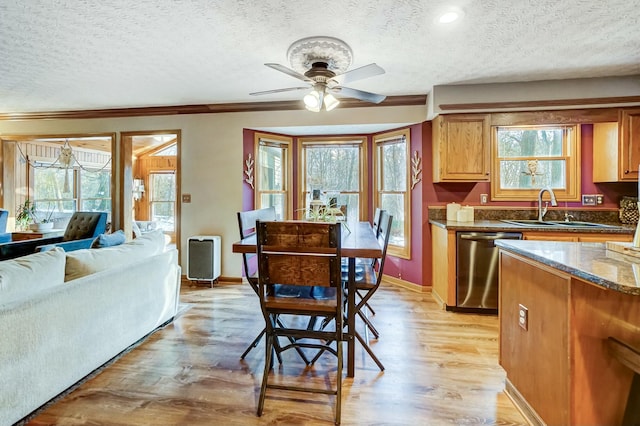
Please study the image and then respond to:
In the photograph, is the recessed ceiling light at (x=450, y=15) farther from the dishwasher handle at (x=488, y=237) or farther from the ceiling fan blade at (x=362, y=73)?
the dishwasher handle at (x=488, y=237)

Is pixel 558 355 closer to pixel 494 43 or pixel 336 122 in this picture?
pixel 494 43

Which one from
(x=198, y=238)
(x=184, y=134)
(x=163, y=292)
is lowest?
(x=163, y=292)

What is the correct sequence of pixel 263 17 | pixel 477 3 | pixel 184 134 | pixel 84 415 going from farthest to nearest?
pixel 184 134 < pixel 263 17 < pixel 477 3 < pixel 84 415

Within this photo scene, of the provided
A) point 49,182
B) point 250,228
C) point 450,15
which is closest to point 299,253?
point 250,228

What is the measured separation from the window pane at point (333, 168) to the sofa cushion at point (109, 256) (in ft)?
7.80

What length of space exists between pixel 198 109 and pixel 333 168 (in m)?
2.02

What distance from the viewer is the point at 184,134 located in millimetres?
4238

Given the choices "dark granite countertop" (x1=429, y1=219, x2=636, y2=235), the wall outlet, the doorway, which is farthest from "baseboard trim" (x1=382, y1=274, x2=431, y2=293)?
the doorway

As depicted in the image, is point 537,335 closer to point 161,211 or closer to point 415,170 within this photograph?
point 415,170

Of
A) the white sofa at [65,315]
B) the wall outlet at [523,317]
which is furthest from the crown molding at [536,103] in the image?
the white sofa at [65,315]

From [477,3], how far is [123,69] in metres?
3.13

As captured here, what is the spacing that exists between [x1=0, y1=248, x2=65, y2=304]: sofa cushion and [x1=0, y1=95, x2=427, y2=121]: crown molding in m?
2.75

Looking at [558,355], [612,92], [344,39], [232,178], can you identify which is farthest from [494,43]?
[232,178]

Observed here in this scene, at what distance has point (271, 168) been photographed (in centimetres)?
455
